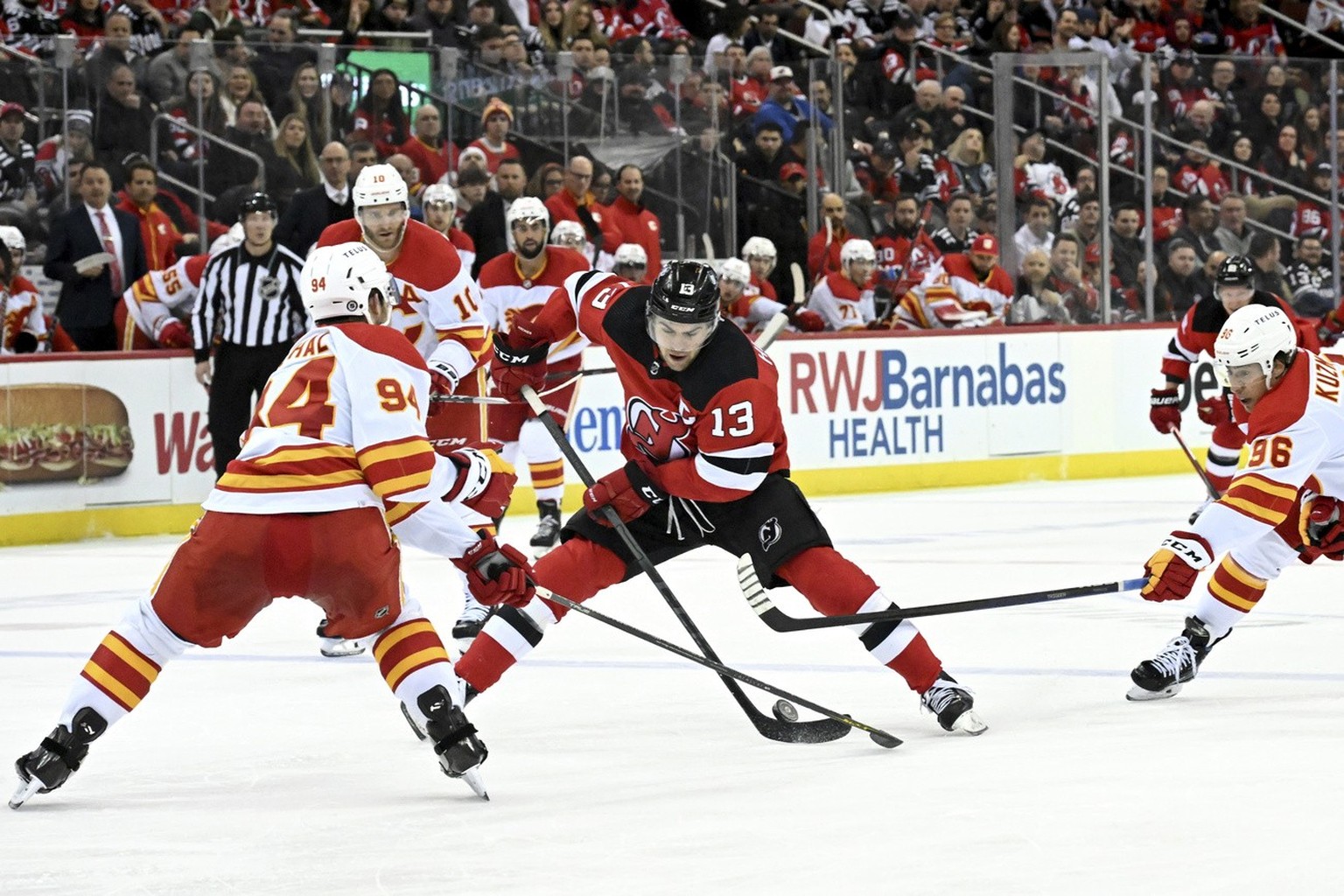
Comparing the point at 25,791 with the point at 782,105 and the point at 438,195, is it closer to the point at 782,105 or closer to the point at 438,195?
the point at 438,195

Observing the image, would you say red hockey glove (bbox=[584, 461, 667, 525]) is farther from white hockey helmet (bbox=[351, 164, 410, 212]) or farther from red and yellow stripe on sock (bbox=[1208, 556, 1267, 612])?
white hockey helmet (bbox=[351, 164, 410, 212])

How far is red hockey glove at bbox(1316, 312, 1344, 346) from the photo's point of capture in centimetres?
998

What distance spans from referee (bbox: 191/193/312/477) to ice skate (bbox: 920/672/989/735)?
4522 millimetres

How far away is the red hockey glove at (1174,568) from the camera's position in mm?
4594

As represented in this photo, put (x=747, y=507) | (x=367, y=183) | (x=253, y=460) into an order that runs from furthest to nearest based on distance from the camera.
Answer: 1. (x=367, y=183)
2. (x=747, y=507)
3. (x=253, y=460)

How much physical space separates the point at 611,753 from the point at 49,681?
1791mm

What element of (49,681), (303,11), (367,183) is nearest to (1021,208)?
(303,11)

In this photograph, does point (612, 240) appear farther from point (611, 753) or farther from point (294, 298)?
point (611, 753)

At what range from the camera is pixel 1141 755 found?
14.2 ft

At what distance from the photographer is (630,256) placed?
9.97 metres

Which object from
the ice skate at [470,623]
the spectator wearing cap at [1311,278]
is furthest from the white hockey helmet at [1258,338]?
the spectator wearing cap at [1311,278]

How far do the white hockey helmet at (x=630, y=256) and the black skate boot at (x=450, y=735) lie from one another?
6.19m

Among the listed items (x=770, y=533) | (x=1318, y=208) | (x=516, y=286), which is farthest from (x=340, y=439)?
(x=1318, y=208)

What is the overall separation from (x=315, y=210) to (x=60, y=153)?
42.5 inches
